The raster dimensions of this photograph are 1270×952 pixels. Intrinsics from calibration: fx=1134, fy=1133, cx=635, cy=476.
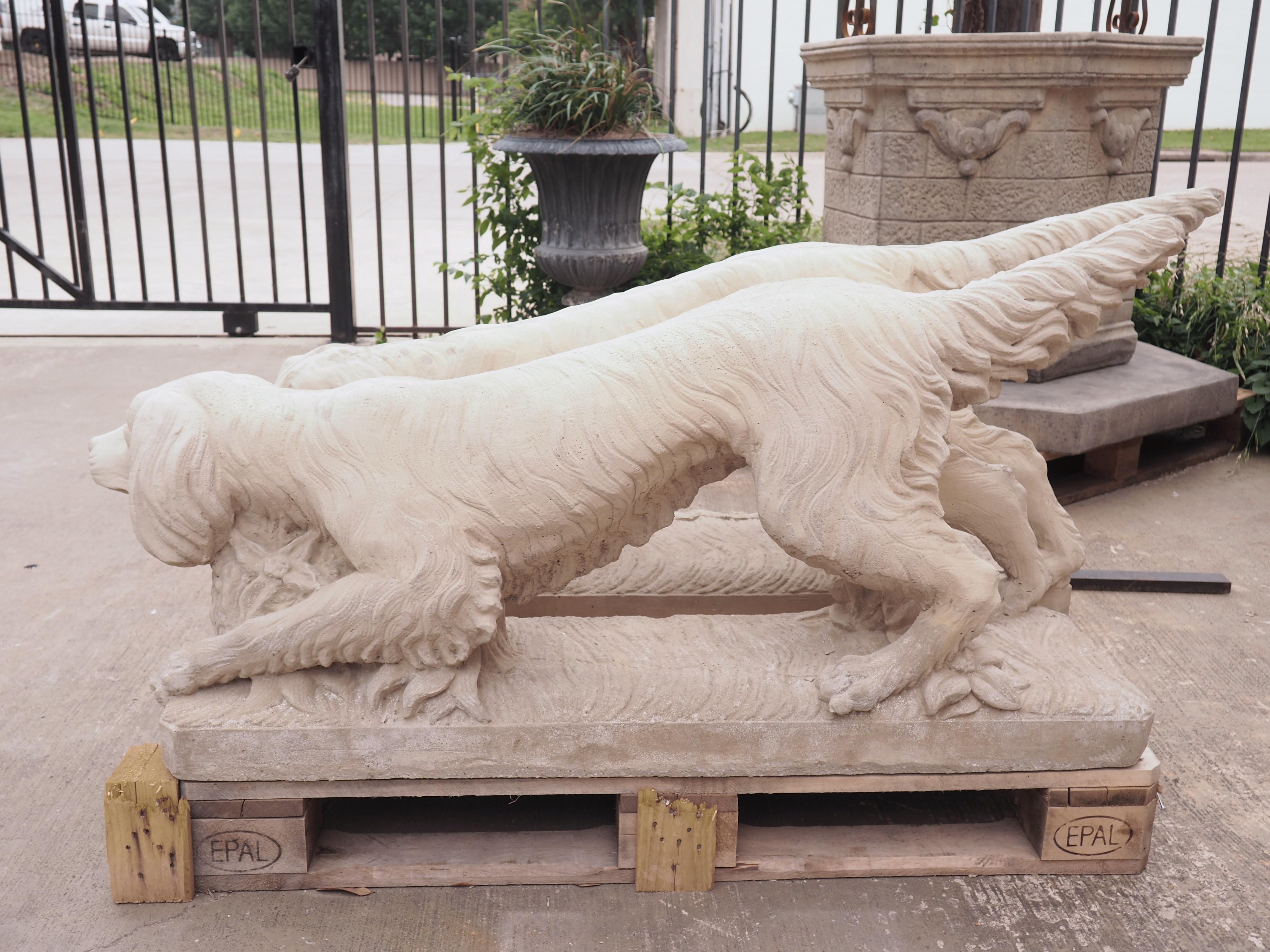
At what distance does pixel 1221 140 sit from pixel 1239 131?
12.8m

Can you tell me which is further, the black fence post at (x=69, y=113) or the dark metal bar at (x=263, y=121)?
the black fence post at (x=69, y=113)

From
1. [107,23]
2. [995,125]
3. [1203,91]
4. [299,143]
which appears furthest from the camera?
[107,23]

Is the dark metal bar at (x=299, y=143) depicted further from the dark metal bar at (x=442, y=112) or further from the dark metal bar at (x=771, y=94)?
the dark metal bar at (x=771, y=94)

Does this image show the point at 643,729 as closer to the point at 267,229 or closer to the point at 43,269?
the point at 43,269

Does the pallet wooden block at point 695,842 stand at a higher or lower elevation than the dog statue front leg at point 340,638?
lower

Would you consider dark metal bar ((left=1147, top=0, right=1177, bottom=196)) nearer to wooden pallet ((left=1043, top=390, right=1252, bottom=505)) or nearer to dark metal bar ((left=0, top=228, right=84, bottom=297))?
wooden pallet ((left=1043, top=390, right=1252, bottom=505))

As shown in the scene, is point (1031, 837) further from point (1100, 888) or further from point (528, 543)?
point (528, 543)

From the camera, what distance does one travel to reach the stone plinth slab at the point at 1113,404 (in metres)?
3.83

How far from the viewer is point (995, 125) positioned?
3.87 meters

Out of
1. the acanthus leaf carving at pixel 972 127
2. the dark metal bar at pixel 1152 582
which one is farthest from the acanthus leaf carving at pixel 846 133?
the dark metal bar at pixel 1152 582

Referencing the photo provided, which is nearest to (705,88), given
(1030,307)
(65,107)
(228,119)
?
(228,119)

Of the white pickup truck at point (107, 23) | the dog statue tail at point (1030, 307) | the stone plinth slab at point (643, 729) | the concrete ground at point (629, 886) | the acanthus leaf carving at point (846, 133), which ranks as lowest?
the concrete ground at point (629, 886)

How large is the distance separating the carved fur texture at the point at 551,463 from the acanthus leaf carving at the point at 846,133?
7.53 ft

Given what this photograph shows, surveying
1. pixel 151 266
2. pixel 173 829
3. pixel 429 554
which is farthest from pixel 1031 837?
pixel 151 266
